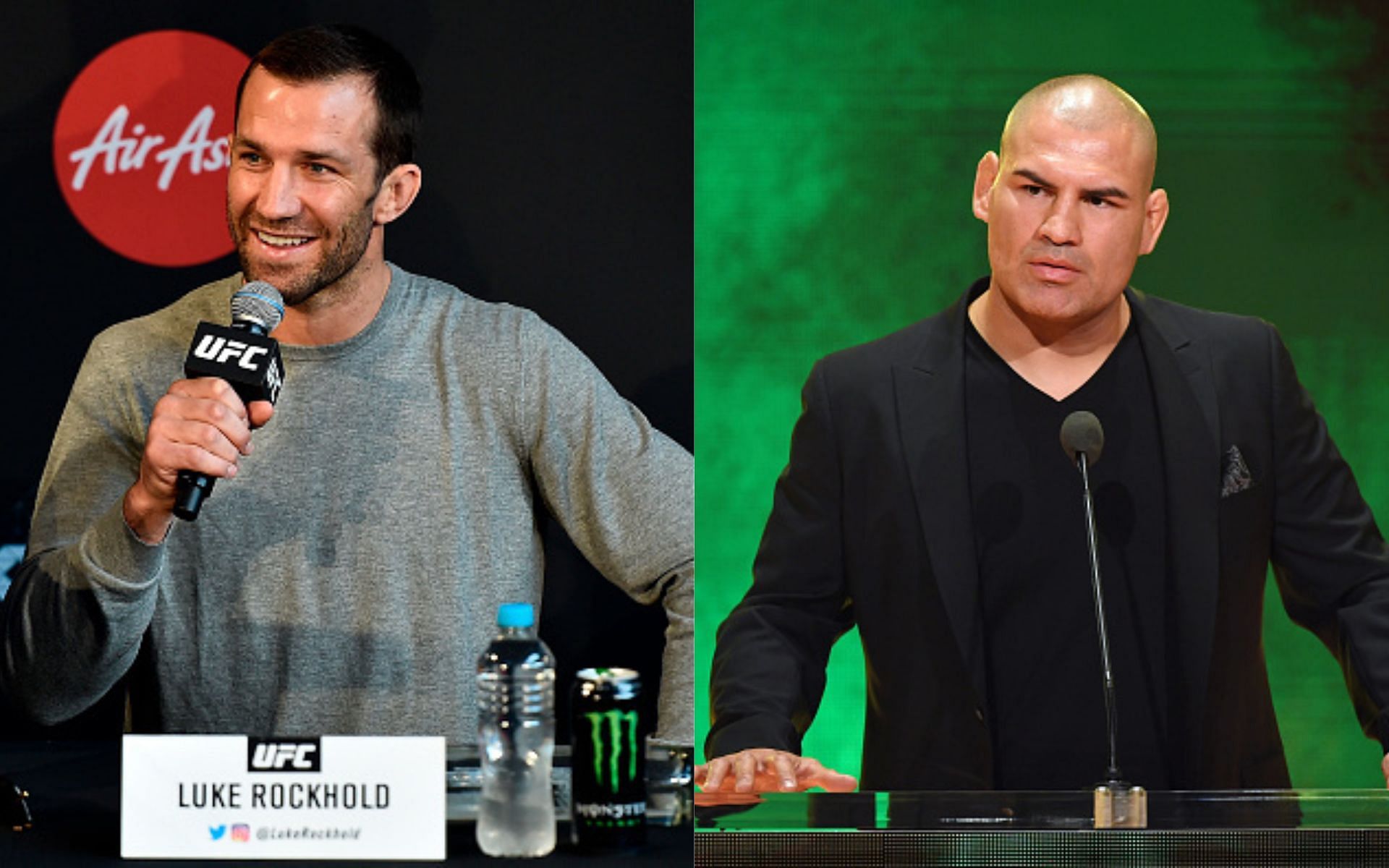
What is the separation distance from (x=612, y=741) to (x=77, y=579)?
90 cm

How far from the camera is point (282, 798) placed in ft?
6.86

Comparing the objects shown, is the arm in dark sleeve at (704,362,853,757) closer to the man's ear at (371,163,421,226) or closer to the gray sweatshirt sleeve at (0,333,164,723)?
the man's ear at (371,163,421,226)

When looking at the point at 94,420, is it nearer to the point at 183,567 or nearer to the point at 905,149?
the point at 183,567

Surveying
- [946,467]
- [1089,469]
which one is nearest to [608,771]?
[946,467]

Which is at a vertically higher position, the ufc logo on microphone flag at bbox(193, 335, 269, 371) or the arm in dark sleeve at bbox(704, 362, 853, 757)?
the ufc logo on microphone flag at bbox(193, 335, 269, 371)

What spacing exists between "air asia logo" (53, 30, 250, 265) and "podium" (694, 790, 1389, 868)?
1284 mm

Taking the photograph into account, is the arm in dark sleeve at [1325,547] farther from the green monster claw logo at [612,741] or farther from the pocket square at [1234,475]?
the green monster claw logo at [612,741]

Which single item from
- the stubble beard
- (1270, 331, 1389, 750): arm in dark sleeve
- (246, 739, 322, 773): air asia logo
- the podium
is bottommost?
the podium

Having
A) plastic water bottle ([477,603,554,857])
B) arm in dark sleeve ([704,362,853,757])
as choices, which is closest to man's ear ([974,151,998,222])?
arm in dark sleeve ([704,362,853,757])

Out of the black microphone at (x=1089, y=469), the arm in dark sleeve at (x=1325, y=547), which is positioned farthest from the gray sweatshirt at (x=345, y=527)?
the arm in dark sleeve at (x=1325, y=547)

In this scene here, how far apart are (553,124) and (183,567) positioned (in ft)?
3.00

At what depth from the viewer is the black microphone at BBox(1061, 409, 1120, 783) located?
2.70 m

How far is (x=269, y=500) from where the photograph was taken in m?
2.38

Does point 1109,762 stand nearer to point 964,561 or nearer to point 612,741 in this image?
point 964,561
